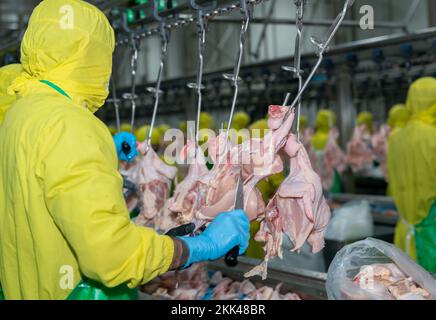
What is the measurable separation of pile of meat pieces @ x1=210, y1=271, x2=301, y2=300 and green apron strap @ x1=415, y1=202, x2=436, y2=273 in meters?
1.88

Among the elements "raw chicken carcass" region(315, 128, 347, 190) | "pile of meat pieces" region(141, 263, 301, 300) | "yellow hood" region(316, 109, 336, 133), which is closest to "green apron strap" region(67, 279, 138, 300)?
"pile of meat pieces" region(141, 263, 301, 300)

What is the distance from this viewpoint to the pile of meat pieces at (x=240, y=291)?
10.3 ft

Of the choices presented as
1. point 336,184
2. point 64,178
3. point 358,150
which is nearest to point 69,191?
point 64,178

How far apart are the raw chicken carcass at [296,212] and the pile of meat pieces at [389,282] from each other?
28cm

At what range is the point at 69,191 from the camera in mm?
1725

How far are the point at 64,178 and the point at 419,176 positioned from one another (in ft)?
11.5

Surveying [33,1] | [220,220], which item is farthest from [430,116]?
[33,1]

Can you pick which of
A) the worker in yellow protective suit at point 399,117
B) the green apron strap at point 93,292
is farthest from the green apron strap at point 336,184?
the green apron strap at point 93,292

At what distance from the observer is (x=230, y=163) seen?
2.47m

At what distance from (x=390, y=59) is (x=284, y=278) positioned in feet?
12.6

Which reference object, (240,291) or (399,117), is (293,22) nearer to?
(240,291)

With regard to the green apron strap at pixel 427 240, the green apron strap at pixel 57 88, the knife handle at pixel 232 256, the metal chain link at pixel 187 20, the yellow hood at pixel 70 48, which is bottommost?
the green apron strap at pixel 427 240

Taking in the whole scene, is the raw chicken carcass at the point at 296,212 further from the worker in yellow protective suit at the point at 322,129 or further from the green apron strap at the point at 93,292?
the worker in yellow protective suit at the point at 322,129

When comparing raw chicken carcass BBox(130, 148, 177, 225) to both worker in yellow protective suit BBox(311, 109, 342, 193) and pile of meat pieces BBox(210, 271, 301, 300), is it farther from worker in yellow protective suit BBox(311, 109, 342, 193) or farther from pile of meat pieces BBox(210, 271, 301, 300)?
worker in yellow protective suit BBox(311, 109, 342, 193)
